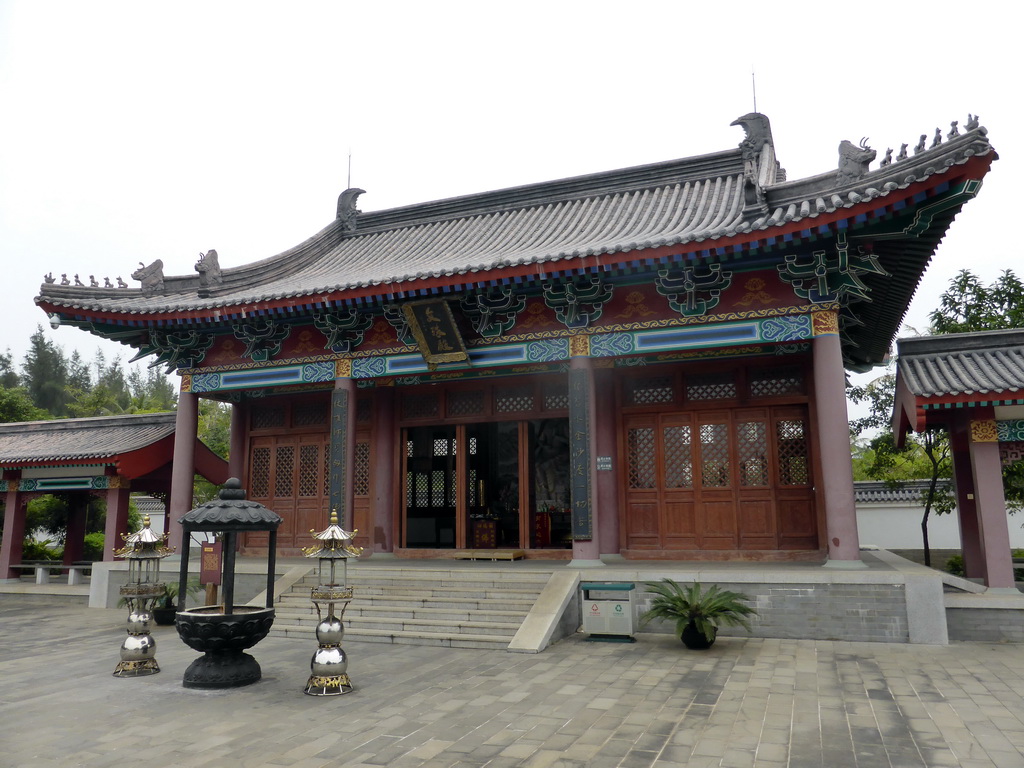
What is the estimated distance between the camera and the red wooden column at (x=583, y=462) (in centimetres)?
977

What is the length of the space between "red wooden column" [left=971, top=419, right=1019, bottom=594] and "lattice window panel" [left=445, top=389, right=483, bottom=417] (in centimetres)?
740

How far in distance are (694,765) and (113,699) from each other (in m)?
4.68

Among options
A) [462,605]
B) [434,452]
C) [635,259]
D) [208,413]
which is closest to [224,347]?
[434,452]

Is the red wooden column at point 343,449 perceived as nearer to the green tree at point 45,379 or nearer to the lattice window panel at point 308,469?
the lattice window panel at point 308,469

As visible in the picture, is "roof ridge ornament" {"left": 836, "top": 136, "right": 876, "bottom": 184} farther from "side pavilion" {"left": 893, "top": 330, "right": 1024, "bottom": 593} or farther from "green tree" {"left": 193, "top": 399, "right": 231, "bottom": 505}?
"green tree" {"left": 193, "top": 399, "right": 231, "bottom": 505}

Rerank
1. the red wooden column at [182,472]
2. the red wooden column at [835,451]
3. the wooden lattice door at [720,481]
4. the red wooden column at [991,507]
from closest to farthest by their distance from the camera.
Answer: the red wooden column at [991,507], the red wooden column at [835,451], the wooden lattice door at [720,481], the red wooden column at [182,472]

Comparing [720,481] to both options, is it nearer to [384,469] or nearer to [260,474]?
[384,469]

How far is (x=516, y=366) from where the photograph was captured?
11125mm

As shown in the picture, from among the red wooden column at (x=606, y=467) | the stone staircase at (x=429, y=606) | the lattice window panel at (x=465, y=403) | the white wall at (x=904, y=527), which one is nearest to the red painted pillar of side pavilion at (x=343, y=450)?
the stone staircase at (x=429, y=606)

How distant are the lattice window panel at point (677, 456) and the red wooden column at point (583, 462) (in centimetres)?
186

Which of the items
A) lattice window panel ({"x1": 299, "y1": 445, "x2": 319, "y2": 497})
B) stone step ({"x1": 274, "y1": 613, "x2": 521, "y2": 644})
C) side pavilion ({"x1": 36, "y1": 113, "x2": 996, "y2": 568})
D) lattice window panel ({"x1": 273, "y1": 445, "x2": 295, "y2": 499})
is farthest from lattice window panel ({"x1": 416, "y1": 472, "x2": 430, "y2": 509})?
stone step ({"x1": 274, "y1": 613, "x2": 521, "y2": 644})

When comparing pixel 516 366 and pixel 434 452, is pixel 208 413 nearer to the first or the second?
pixel 434 452

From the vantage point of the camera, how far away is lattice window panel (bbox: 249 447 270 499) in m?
14.1

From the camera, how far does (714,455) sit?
1121cm
